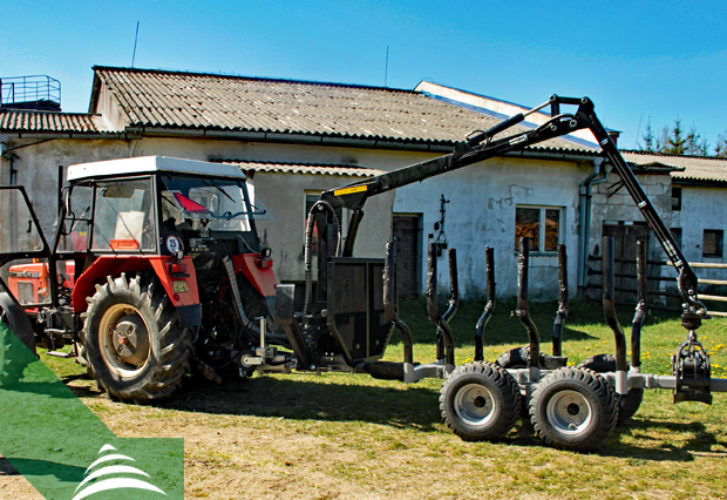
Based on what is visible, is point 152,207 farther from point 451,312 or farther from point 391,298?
point 451,312

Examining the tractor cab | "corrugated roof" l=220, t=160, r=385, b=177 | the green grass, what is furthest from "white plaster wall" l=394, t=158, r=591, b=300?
the tractor cab

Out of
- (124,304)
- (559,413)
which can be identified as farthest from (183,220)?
(559,413)

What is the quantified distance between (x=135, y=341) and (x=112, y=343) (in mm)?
356

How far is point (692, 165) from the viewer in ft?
82.9

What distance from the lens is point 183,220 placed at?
6547mm

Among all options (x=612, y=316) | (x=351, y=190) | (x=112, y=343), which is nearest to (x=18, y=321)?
(x=112, y=343)

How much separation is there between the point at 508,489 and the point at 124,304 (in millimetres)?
3910

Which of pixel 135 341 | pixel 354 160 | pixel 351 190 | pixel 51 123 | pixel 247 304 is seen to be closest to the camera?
pixel 135 341

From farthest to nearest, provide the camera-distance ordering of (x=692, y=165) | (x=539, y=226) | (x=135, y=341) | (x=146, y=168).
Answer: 1. (x=692, y=165)
2. (x=539, y=226)
3. (x=146, y=168)
4. (x=135, y=341)

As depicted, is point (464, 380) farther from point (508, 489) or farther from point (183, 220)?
point (183, 220)

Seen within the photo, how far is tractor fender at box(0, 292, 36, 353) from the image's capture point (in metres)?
6.44

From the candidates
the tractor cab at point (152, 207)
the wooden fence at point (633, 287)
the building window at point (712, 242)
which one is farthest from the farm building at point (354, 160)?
the building window at point (712, 242)

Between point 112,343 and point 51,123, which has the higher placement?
point 51,123
